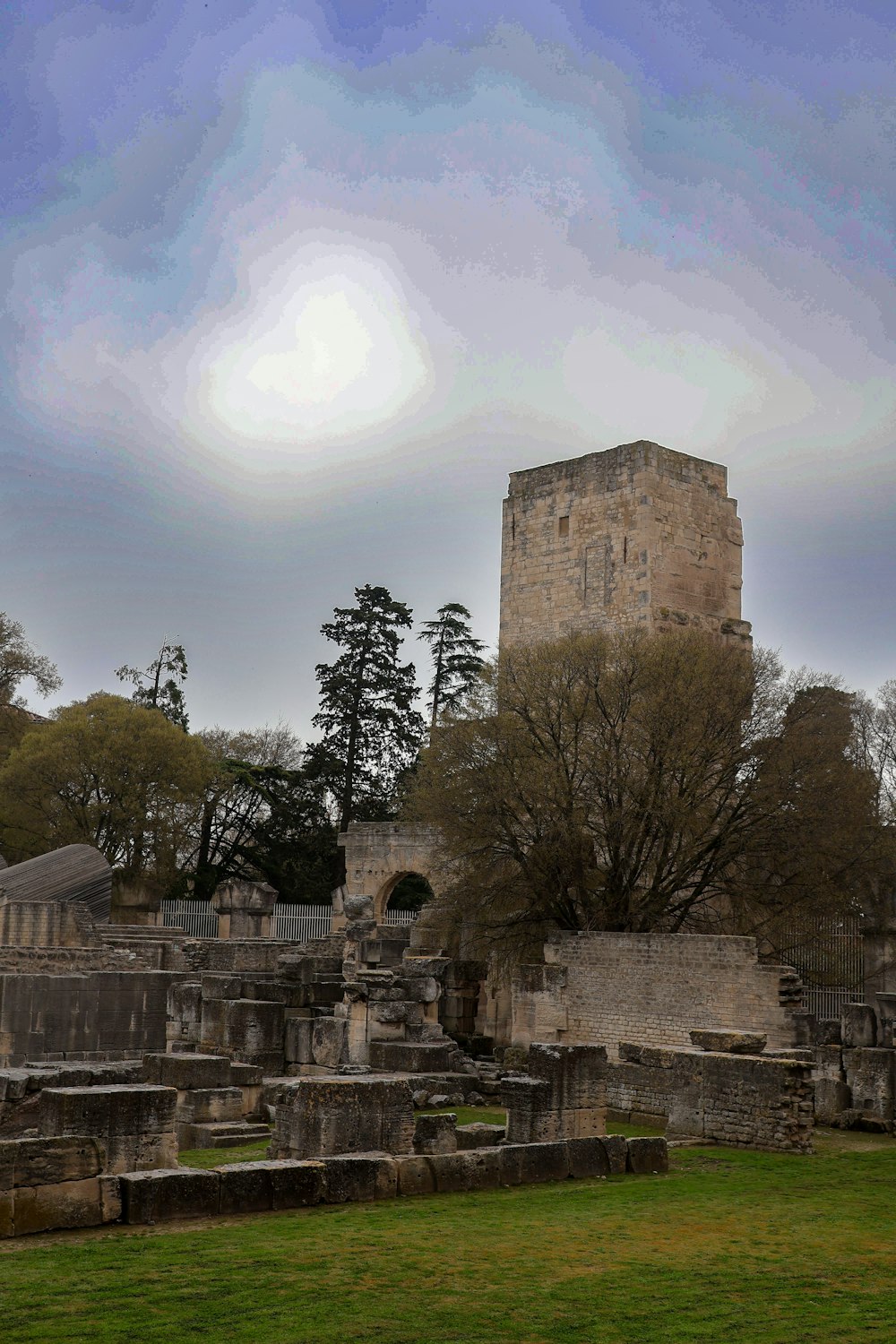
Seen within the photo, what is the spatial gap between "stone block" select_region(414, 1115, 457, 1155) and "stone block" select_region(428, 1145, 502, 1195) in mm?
529

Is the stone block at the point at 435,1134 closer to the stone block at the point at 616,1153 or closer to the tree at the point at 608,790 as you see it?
the stone block at the point at 616,1153

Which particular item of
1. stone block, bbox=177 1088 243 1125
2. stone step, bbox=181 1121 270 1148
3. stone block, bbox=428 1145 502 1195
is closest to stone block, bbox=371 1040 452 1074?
stone block, bbox=177 1088 243 1125

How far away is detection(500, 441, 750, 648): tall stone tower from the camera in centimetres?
3027

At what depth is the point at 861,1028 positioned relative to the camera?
62.0ft

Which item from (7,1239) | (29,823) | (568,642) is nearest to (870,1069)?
(568,642)

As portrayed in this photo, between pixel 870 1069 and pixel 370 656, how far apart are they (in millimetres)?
32222

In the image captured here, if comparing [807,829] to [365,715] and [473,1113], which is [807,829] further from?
[365,715]

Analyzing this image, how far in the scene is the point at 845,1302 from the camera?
741 cm

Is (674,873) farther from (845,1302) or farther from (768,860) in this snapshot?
(845,1302)

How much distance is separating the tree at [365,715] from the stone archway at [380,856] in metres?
10.2

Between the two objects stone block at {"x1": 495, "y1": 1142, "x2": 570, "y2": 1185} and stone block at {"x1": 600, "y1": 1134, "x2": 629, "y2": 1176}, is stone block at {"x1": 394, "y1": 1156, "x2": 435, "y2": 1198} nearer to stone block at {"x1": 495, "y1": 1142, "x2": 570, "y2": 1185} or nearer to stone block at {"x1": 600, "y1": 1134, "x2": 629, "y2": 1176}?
stone block at {"x1": 495, "y1": 1142, "x2": 570, "y2": 1185}

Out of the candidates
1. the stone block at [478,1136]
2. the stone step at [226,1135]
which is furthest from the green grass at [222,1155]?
the stone block at [478,1136]

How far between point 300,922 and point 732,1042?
23.2 m

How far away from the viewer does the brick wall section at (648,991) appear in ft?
59.5
